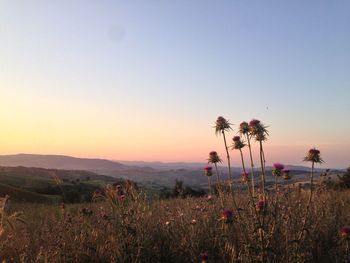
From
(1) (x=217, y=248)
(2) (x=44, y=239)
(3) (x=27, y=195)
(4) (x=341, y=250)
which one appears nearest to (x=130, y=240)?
(1) (x=217, y=248)

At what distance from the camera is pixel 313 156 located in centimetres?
517

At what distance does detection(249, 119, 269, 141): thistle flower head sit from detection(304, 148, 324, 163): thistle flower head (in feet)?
1.97

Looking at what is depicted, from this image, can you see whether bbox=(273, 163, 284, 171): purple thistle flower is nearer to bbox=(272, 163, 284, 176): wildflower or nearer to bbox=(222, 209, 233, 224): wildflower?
bbox=(272, 163, 284, 176): wildflower

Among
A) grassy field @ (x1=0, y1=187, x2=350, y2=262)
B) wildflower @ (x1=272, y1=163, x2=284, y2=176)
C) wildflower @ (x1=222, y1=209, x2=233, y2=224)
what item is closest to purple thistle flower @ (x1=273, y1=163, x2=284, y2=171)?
wildflower @ (x1=272, y1=163, x2=284, y2=176)

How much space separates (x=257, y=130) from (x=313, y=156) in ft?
2.50

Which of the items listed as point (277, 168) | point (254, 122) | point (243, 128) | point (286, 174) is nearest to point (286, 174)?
point (286, 174)

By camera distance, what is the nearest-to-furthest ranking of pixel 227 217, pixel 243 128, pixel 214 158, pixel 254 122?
pixel 227 217, pixel 254 122, pixel 243 128, pixel 214 158

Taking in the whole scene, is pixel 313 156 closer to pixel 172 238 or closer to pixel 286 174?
pixel 286 174

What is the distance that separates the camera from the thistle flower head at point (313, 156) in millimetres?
5168

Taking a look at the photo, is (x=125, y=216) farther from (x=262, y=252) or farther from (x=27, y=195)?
(x=27, y=195)

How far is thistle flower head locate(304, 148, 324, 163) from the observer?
203 inches

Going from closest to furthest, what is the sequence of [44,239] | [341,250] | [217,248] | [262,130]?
[262,130] → [341,250] → [217,248] → [44,239]

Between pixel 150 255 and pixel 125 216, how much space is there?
0.68 meters

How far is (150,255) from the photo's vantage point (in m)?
6.13
